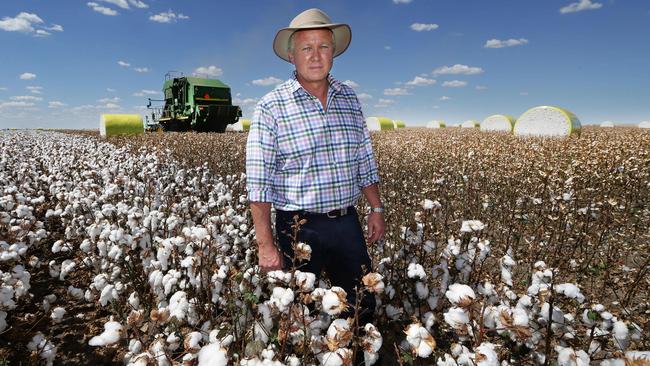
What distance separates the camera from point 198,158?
38.7 ft

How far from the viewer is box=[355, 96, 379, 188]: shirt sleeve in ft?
9.99

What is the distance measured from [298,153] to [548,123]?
69.8 ft

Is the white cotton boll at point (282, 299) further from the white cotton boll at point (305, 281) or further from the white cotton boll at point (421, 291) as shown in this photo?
the white cotton boll at point (421, 291)

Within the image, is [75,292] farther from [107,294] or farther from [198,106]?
[198,106]

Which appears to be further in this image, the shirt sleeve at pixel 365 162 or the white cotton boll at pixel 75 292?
the white cotton boll at pixel 75 292

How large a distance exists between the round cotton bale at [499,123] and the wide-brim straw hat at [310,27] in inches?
1104

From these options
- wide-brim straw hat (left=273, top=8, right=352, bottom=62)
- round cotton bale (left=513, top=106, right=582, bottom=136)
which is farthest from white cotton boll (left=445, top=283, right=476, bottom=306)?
round cotton bale (left=513, top=106, right=582, bottom=136)

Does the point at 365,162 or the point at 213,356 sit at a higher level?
the point at 365,162

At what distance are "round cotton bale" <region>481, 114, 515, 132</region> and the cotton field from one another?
2046cm

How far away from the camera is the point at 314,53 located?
2625 mm

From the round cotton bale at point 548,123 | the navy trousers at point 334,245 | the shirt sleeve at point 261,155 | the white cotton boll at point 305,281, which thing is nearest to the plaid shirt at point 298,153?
the shirt sleeve at point 261,155

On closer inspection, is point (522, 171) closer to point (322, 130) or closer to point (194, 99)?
point (322, 130)

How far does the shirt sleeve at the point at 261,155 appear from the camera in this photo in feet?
Answer: 8.27

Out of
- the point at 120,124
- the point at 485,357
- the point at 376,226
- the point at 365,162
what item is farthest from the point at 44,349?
the point at 120,124
